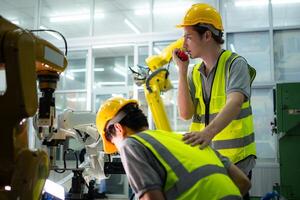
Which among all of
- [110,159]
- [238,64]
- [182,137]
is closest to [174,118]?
[110,159]

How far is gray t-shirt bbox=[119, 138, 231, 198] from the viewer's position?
128 centimetres

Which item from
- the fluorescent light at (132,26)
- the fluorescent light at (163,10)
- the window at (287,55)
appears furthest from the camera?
the fluorescent light at (132,26)

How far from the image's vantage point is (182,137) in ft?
4.90

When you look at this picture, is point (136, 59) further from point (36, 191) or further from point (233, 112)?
point (36, 191)

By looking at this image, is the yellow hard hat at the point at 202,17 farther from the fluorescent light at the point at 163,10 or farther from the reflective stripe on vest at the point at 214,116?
the fluorescent light at the point at 163,10

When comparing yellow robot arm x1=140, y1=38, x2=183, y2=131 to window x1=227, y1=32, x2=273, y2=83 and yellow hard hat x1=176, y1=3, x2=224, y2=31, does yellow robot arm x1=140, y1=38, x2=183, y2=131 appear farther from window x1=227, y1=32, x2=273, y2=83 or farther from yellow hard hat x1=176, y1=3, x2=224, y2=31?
window x1=227, y1=32, x2=273, y2=83

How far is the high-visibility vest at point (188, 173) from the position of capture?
1261mm

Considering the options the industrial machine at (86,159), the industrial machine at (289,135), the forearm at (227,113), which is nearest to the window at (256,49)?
the industrial machine at (289,135)

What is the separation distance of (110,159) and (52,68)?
7.15ft

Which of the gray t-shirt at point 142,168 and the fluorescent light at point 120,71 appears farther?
the fluorescent light at point 120,71

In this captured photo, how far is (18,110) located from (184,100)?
1154 mm

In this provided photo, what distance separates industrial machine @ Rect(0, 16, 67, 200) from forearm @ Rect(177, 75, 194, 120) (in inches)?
40.3

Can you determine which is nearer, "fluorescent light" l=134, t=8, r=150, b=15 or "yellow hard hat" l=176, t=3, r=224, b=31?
"yellow hard hat" l=176, t=3, r=224, b=31

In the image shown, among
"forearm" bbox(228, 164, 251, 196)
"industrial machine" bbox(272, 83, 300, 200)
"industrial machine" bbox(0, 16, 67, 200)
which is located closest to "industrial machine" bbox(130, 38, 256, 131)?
"forearm" bbox(228, 164, 251, 196)
